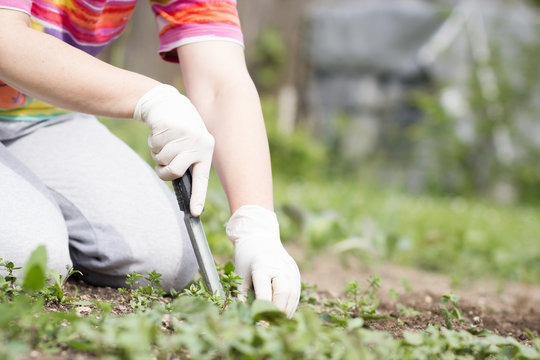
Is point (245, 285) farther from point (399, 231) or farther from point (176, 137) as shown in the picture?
point (399, 231)

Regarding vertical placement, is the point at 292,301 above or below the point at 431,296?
above

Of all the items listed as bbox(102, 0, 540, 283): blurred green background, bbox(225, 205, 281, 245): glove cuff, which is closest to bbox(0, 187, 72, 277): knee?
bbox(225, 205, 281, 245): glove cuff

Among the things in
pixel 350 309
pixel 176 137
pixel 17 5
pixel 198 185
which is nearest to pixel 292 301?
pixel 350 309

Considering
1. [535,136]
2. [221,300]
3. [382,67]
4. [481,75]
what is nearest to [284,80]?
[382,67]

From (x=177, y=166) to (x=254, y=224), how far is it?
0.73 feet

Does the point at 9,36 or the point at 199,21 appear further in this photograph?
the point at 199,21

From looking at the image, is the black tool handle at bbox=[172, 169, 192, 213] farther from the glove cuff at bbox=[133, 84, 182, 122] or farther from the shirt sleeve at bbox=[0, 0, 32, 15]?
the shirt sleeve at bbox=[0, 0, 32, 15]

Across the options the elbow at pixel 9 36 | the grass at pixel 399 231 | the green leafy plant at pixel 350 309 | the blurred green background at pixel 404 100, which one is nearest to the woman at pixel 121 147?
the elbow at pixel 9 36

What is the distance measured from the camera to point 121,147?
160 cm

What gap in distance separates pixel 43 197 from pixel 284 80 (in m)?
5.32

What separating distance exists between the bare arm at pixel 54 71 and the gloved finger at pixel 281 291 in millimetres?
501

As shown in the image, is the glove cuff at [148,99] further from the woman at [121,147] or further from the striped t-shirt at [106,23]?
the striped t-shirt at [106,23]

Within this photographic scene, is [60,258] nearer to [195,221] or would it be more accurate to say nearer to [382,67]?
[195,221]

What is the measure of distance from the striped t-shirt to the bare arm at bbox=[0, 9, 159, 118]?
26cm
